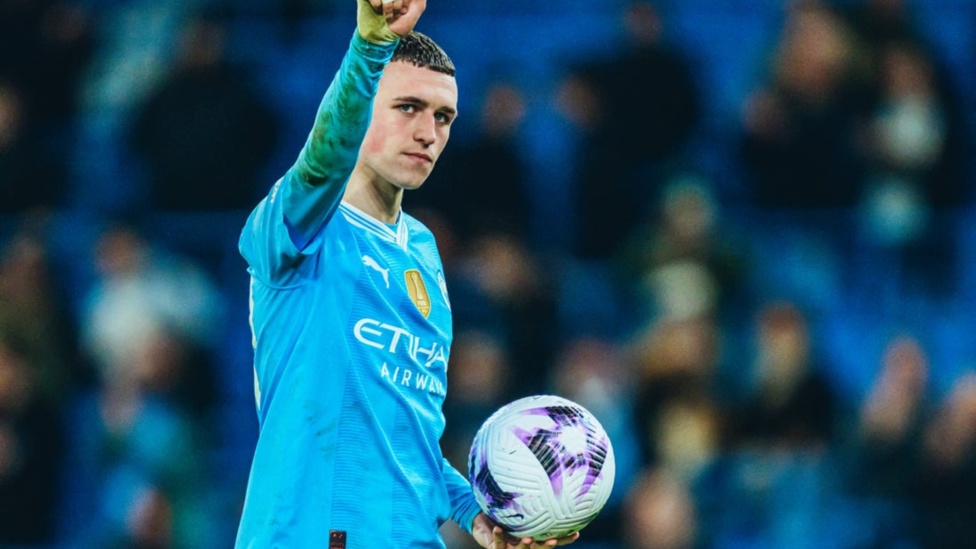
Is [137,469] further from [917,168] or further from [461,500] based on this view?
[917,168]

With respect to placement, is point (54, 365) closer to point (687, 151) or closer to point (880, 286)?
point (687, 151)

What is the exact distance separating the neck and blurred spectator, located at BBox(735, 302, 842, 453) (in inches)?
181

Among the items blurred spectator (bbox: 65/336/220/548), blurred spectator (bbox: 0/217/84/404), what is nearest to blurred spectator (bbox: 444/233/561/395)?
blurred spectator (bbox: 65/336/220/548)

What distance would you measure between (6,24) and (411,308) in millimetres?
7224

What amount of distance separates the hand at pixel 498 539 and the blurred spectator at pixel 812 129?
212 inches

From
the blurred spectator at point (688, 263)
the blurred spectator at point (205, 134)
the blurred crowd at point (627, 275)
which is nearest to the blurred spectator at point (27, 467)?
the blurred crowd at point (627, 275)

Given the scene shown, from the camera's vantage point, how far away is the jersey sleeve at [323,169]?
3.67 meters

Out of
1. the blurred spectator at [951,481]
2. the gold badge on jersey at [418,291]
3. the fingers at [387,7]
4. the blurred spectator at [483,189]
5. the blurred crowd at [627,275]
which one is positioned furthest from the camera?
the blurred spectator at [483,189]

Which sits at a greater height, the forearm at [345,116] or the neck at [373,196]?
the forearm at [345,116]

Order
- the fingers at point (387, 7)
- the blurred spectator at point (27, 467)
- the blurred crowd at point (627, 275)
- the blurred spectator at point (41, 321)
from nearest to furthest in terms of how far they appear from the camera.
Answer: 1. the fingers at point (387, 7)
2. the blurred crowd at point (627, 275)
3. the blurred spectator at point (27, 467)
4. the blurred spectator at point (41, 321)

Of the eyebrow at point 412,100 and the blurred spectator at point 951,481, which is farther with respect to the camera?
the blurred spectator at point 951,481

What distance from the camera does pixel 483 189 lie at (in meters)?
9.05

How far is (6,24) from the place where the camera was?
10.4m

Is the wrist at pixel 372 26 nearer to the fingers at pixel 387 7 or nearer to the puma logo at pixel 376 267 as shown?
the fingers at pixel 387 7
